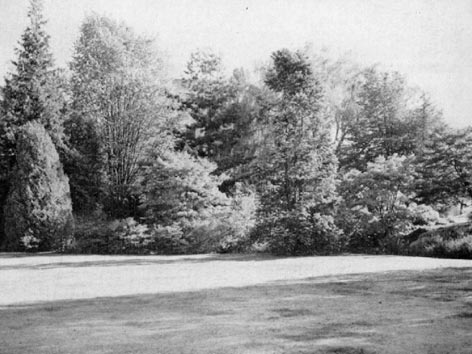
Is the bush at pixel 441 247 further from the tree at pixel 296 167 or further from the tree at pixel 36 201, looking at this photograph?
the tree at pixel 36 201

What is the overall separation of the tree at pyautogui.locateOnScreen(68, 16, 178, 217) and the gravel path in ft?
28.5

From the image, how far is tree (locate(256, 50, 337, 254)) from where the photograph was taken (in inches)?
633

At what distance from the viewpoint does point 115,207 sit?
2341 centimetres

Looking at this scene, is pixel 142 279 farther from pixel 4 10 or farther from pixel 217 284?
pixel 4 10

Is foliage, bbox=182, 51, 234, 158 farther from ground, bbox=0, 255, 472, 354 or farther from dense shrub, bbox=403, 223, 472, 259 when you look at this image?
ground, bbox=0, 255, 472, 354

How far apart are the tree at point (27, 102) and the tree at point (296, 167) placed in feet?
39.9

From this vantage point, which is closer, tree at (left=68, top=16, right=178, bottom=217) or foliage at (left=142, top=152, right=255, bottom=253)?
foliage at (left=142, top=152, right=255, bottom=253)

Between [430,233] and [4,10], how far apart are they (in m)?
15.8

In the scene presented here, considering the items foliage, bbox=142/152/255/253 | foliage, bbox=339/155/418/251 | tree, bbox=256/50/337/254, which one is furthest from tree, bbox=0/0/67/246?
foliage, bbox=339/155/418/251

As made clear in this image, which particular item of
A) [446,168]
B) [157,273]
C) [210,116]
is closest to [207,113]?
[210,116]

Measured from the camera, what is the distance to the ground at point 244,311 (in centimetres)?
477

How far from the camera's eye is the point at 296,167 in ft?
53.8

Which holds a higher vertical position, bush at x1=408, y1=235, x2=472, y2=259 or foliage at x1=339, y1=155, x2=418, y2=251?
foliage at x1=339, y1=155, x2=418, y2=251

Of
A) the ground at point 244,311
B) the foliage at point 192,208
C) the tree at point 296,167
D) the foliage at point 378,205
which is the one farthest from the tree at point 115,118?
the ground at point 244,311
